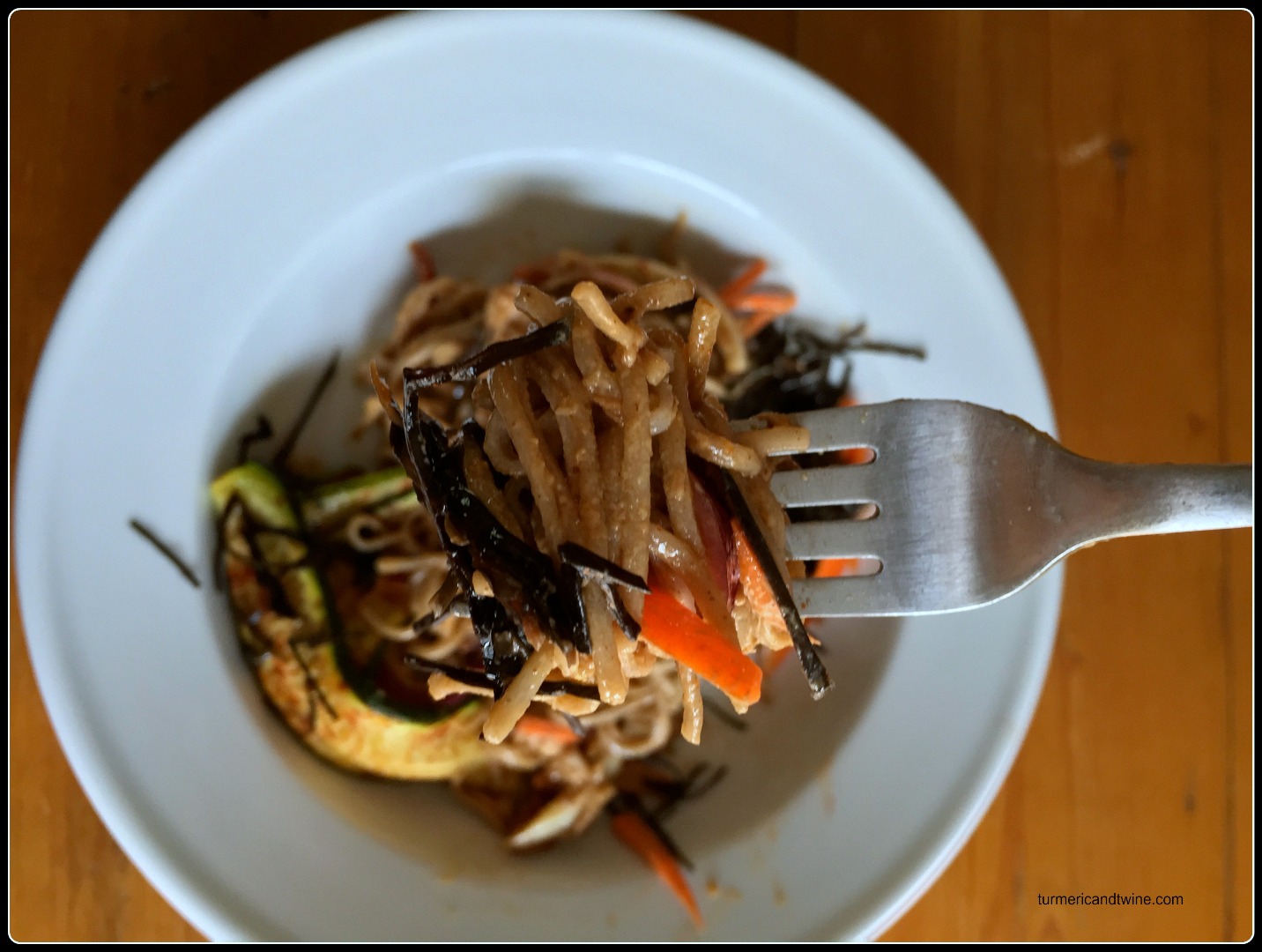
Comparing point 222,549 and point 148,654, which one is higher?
point 222,549

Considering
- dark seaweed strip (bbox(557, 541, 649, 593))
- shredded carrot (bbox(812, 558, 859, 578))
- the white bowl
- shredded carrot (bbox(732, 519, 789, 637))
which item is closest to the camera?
dark seaweed strip (bbox(557, 541, 649, 593))

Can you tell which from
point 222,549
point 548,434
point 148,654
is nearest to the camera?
point 548,434

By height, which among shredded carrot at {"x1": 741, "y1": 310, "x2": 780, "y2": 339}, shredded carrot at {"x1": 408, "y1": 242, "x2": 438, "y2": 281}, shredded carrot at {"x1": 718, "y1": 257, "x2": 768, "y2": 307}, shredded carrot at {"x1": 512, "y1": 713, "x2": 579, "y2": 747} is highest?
shredded carrot at {"x1": 408, "y1": 242, "x2": 438, "y2": 281}

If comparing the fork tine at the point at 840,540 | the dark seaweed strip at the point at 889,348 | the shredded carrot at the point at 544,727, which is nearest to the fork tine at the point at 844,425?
the fork tine at the point at 840,540

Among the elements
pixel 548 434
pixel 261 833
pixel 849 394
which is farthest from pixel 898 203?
pixel 261 833

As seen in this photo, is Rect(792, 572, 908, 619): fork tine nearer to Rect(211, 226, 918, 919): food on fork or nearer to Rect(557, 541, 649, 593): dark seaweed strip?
Rect(211, 226, 918, 919): food on fork

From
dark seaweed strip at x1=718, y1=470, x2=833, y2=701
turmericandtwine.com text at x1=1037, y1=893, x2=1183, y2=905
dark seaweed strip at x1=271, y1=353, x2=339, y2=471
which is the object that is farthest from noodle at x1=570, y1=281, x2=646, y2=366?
turmericandtwine.com text at x1=1037, y1=893, x2=1183, y2=905

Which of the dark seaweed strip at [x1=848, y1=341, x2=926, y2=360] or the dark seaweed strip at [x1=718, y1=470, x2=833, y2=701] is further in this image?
the dark seaweed strip at [x1=848, y1=341, x2=926, y2=360]

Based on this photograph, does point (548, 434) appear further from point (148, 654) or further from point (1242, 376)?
point (1242, 376)
